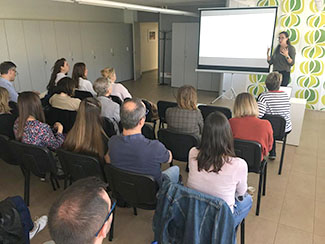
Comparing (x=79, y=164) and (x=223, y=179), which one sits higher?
(x=223, y=179)

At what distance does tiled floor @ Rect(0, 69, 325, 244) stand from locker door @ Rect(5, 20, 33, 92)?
368 centimetres

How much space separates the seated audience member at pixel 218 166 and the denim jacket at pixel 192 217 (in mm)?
284

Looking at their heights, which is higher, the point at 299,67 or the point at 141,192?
the point at 299,67

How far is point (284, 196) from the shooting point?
9.19ft

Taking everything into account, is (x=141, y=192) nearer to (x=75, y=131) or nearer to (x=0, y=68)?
(x=75, y=131)

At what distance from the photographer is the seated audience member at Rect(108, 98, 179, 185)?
1.93 m

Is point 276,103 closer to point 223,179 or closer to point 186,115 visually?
point 186,115

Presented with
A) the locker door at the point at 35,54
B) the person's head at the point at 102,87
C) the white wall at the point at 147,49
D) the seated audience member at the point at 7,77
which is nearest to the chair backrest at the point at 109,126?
the person's head at the point at 102,87

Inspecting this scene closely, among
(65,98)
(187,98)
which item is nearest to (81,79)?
(65,98)

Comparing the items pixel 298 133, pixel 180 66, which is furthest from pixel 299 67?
pixel 180 66

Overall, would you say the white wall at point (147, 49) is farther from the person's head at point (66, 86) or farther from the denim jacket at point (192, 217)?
the denim jacket at point (192, 217)

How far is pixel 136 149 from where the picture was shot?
1.93m

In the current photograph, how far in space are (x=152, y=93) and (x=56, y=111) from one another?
4.59 meters

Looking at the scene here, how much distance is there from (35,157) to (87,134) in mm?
537
